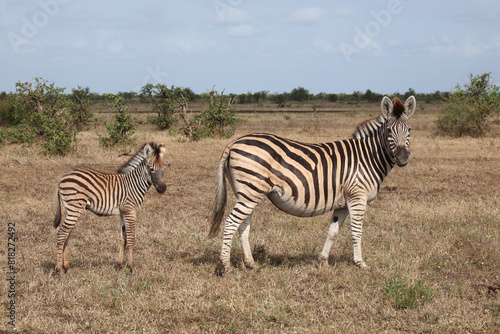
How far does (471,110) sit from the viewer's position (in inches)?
861

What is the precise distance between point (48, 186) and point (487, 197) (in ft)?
32.8

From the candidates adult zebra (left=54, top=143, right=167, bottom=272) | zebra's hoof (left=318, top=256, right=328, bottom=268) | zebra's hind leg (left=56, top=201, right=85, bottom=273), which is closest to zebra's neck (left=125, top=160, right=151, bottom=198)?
adult zebra (left=54, top=143, right=167, bottom=272)

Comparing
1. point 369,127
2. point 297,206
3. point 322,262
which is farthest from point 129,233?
point 369,127

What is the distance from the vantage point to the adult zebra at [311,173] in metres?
5.67

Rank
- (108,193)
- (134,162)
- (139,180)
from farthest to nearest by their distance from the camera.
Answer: (134,162)
(139,180)
(108,193)

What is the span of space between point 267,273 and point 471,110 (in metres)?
19.5

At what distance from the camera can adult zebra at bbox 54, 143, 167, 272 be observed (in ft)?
18.8

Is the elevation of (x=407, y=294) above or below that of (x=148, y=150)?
below

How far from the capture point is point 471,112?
2200cm

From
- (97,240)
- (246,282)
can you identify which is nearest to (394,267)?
(246,282)

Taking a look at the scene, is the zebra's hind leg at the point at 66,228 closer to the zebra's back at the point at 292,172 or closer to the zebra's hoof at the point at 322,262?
the zebra's back at the point at 292,172

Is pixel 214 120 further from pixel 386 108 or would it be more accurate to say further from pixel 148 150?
pixel 386 108

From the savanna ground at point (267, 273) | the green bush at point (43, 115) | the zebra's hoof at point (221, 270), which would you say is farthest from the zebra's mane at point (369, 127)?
the green bush at point (43, 115)

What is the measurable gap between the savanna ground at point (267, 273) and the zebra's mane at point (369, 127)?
172 cm
